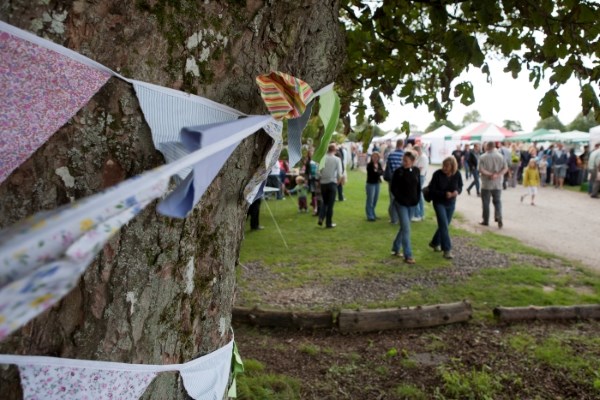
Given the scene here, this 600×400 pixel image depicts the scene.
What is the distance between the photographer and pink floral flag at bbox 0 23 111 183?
3.81 ft

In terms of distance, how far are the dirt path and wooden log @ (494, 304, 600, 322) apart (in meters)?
2.45

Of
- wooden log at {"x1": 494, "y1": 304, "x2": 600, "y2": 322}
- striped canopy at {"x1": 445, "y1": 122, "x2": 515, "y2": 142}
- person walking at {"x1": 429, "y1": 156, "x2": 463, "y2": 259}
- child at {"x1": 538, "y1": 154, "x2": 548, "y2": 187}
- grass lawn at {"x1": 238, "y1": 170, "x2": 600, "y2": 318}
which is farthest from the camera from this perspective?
striped canopy at {"x1": 445, "y1": 122, "x2": 515, "y2": 142}

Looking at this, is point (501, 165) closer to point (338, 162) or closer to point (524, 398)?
point (338, 162)

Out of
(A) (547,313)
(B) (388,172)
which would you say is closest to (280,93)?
(A) (547,313)

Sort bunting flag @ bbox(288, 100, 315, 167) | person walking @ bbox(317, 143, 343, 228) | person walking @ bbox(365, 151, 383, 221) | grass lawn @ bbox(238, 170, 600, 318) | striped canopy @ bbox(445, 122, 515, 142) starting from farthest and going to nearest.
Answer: striped canopy @ bbox(445, 122, 515, 142) → person walking @ bbox(365, 151, 383, 221) → person walking @ bbox(317, 143, 343, 228) → grass lawn @ bbox(238, 170, 600, 318) → bunting flag @ bbox(288, 100, 315, 167)

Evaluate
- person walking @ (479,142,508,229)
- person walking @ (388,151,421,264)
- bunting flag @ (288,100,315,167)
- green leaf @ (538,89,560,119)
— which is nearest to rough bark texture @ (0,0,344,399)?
bunting flag @ (288,100,315,167)

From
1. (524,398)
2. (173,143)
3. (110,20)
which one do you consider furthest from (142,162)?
(524,398)

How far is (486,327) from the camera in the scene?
5.19 metres

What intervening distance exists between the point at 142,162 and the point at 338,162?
947 centimetres

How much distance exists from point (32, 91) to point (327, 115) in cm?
129

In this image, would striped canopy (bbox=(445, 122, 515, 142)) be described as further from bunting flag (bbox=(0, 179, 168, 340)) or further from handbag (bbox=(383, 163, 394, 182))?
bunting flag (bbox=(0, 179, 168, 340))

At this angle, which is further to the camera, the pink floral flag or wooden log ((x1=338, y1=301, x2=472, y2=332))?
wooden log ((x1=338, y1=301, x2=472, y2=332))

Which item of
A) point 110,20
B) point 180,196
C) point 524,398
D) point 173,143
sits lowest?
point 524,398

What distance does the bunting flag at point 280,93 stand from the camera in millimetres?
1539
